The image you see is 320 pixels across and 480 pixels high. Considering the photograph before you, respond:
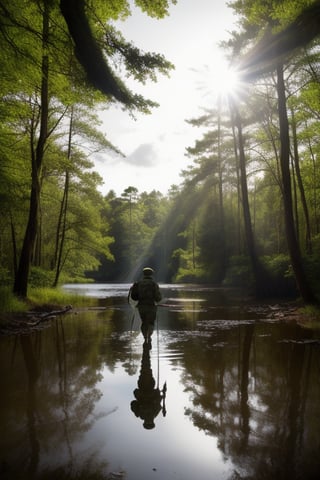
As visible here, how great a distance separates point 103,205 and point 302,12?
2447 centimetres

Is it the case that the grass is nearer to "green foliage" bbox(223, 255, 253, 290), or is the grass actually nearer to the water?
the water

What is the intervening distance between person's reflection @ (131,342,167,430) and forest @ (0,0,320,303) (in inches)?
274

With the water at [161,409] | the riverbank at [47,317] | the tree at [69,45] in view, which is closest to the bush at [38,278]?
the riverbank at [47,317]

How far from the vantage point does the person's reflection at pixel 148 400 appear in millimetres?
4641

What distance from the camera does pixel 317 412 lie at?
4.64 metres

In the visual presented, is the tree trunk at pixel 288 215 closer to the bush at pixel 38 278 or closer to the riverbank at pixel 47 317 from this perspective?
the riverbank at pixel 47 317

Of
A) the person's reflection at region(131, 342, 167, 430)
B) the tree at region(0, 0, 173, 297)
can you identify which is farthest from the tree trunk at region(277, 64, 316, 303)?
the person's reflection at region(131, 342, 167, 430)

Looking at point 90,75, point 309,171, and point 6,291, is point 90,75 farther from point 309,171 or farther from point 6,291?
point 309,171

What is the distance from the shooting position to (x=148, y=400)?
5211 millimetres

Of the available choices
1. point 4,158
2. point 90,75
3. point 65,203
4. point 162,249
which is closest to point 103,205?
point 65,203

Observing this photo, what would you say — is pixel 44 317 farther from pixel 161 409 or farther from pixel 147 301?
pixel 161 409

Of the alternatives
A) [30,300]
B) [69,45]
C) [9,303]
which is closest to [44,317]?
[9,303]

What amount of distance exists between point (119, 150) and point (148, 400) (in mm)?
19647

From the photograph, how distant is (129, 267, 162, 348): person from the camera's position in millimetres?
8641
